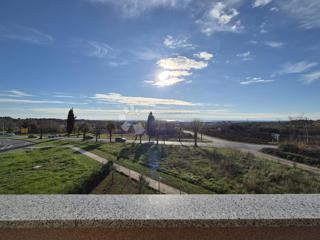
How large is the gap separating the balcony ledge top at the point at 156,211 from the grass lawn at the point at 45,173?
7.52 meters

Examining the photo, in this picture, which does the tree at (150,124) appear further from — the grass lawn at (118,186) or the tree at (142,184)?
the tree at (142,184)

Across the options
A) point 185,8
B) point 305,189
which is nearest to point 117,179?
point 305,189

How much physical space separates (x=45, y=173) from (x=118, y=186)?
395cm

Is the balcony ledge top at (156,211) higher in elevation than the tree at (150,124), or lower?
lower

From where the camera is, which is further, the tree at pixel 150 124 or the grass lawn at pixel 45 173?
the tree at pixel 150 124

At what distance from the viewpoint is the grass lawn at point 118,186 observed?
8.90 metres

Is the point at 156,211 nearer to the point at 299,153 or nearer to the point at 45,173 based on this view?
the point at 45,173

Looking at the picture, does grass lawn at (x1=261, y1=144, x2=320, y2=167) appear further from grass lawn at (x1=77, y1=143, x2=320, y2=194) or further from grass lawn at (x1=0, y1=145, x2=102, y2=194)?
grass lawn at (x1=0, y1=145, x2=102, y2=194)

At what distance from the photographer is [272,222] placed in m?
1.41

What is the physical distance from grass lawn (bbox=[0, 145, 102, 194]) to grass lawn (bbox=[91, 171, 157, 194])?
592 mm

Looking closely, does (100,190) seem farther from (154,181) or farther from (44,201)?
(44,201)

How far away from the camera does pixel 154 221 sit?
53.9 inches

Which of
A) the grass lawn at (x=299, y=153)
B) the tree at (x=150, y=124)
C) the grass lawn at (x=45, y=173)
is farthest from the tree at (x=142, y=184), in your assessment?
the tree at (x=150, y=124)

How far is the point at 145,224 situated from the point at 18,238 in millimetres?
664
